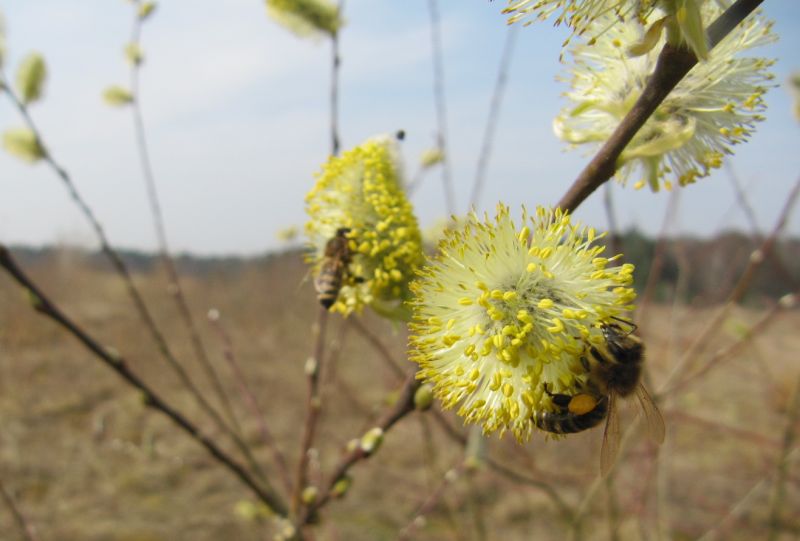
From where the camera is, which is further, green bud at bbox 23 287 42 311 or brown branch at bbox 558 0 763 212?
green bud at bbox 23 287 42 311

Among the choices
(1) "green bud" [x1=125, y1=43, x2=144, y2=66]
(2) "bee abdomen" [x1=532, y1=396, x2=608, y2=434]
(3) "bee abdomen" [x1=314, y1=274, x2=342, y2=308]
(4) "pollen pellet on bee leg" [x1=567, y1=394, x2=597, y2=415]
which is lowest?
(2) "bee abdomen" [x1=532, y1=396, x2=608, y2=434]

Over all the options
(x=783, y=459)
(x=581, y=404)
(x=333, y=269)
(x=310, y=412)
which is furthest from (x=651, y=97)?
(x=783, y=459)

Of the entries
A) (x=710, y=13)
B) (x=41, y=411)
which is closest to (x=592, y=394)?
(x=710, y=13)

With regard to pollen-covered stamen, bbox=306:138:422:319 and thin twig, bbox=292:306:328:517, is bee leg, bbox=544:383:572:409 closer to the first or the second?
pollen-covered stamen, bbox=306:138:422:319

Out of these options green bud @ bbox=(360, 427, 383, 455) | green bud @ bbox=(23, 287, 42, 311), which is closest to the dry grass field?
green bud @ bbox=(360, 427, 383, 455)

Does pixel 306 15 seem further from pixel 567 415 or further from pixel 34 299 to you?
pixel 567 415

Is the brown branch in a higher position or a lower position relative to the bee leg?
higher

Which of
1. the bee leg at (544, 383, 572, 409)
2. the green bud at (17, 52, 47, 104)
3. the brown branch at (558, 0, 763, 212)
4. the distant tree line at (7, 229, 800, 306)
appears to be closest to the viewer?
the brown branch at (558, 0, 763, 212)

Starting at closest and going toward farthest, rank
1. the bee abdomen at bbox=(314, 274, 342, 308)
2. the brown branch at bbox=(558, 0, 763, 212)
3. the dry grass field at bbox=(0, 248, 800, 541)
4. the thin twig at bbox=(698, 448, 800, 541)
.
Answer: the brown branch at bbox=(558, 0, 763, 212)
the bee abdomen at bbox=(314, 274, 342, 308)
the thin twig at bbox=(698, 448, 800, 541)
the dry grass field at bbox=(0, 248, 800, 541)
